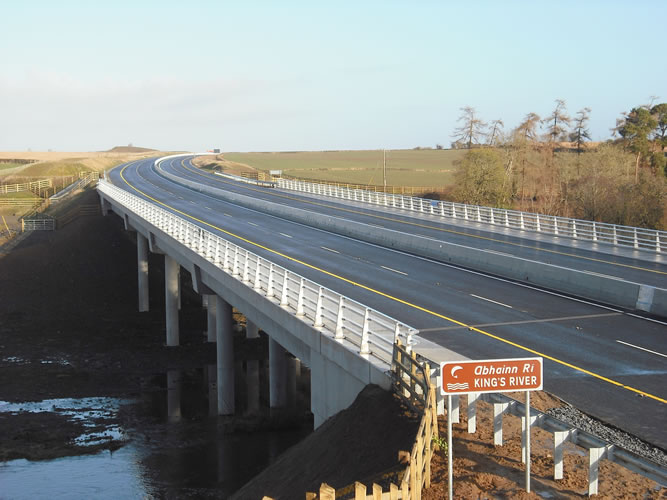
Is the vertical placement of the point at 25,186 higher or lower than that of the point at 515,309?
higher

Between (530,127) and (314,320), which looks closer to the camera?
(314,320)

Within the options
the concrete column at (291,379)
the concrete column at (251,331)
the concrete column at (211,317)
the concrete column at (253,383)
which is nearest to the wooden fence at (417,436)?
the concrete column at (253,383)

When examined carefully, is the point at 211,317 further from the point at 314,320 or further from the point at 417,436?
the point at 417,436

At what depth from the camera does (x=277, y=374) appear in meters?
30.7

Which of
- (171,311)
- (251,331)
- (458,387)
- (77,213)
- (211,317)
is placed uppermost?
(458,387)

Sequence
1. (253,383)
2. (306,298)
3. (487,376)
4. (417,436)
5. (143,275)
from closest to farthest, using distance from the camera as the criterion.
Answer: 1. (487,376)
2. (417,436)
3. (306,298)
4. (253,383)
5. (143,275)

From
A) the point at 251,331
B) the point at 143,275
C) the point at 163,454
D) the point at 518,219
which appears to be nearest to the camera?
the point at 163,454

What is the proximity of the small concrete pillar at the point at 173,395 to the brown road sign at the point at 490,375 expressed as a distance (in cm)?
2270

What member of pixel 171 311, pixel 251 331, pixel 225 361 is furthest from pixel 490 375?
pixel 171 311

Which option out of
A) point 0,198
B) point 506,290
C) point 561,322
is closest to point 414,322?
point 561,322

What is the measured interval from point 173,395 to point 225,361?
2996mm

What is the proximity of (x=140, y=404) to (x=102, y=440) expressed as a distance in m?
5.27

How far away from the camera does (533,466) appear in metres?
11.7

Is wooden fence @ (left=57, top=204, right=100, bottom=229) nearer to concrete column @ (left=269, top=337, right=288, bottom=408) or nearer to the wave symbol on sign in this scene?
concrete column @ (left=269, top=337, right=288, bottom=408)
